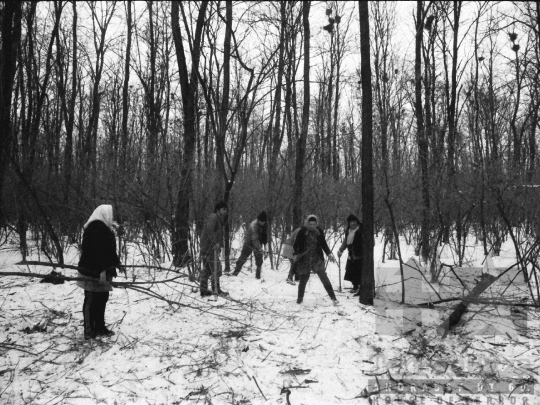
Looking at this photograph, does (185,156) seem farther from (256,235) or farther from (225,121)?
(256,235)

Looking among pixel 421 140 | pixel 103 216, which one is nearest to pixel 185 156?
pixel 103 216

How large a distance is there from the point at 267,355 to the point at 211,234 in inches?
103

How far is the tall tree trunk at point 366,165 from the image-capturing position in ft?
21.7

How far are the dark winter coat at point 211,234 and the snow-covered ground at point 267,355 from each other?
998mm

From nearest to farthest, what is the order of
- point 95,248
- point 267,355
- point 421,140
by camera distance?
point 267,355 < point 95,248 < point 421,140

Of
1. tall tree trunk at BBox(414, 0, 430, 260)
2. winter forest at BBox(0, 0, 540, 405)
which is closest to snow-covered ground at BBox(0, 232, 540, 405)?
winter forest at BBox(0, 0, 540, 405)

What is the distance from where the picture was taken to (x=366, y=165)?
668cm

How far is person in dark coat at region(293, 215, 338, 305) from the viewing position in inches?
264

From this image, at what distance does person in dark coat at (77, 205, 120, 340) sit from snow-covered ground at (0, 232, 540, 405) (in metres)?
0.24

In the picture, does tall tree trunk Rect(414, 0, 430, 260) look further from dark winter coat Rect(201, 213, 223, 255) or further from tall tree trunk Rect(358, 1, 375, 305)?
dark winter coat Rect(201, 213, 223, 255)

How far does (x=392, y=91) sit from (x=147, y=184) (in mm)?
10179

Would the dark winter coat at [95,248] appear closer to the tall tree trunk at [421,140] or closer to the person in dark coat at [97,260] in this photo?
the person in dark coat at [97,260]

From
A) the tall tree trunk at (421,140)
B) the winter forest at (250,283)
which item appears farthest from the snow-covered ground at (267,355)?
the tall tree trunk at (421,140)

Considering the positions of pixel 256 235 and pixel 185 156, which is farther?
pixel 256 235
